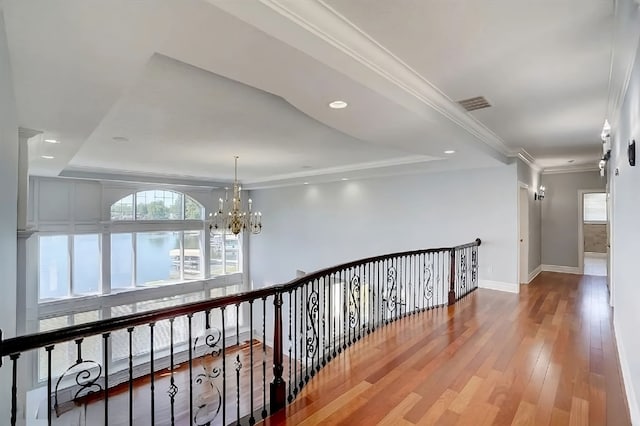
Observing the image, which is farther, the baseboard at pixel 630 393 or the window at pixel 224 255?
the window at pixel 224 255

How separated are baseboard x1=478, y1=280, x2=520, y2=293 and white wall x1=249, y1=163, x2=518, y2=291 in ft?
0.06

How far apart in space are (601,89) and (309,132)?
3.29m

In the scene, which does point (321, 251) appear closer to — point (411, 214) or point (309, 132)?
point (411, 214)

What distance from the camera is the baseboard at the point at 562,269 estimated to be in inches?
329

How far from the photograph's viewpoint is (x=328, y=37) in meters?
2.15

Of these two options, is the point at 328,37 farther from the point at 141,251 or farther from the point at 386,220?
the point at 141,251

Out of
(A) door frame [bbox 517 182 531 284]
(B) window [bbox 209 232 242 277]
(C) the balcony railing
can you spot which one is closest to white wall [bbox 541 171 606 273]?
(A) door frame [bbox 517 182 531 284]

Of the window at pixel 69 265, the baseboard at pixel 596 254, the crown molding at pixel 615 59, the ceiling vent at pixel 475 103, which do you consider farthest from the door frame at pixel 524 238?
the window at pixel 69 265

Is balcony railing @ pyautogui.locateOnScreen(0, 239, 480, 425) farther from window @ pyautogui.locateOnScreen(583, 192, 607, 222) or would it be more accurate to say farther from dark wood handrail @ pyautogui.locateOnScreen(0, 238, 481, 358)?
window @ pyautogui.locateOnScreen(583, 192, 607, 222)

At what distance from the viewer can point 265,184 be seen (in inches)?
426

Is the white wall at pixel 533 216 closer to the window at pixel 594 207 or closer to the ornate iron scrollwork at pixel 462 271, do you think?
the ornate iron scrollwork at pixel 462 271

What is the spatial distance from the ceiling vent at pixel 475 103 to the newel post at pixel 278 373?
2.75 metres

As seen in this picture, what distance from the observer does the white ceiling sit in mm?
1777

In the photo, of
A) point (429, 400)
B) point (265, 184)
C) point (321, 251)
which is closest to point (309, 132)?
point (429, 400)
